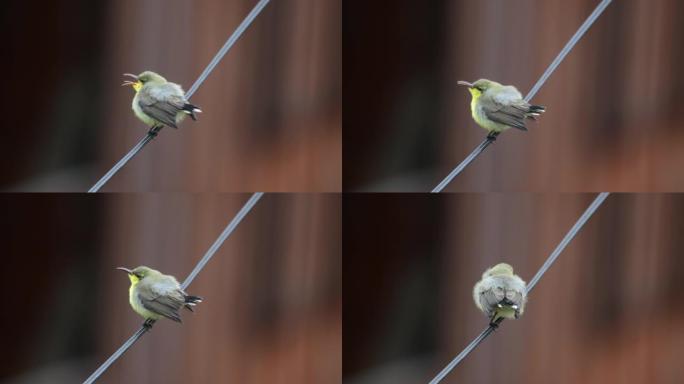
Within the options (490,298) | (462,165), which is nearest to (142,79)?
(462,165)

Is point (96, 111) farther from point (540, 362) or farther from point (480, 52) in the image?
point (540, 362)

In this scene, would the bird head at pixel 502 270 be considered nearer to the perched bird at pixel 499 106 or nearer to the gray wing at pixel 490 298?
the gray wing at pixel 490 298

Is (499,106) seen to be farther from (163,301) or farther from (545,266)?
(163,301)

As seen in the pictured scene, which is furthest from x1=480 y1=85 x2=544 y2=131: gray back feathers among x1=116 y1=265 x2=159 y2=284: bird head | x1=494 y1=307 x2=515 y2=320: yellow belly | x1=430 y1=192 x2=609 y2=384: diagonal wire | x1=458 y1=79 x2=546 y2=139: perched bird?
x1=116 y1=265 x2=159 y2=284: bird head

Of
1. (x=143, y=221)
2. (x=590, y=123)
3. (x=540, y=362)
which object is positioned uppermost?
(x=590, y=123)

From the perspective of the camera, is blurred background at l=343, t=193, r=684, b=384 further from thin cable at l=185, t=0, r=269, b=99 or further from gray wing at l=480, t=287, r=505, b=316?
thin cable at l=185, t=0, r=269, b=99

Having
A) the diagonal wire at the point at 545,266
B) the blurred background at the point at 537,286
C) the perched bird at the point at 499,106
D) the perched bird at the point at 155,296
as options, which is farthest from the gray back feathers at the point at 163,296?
the perched bird at the point at 499,106

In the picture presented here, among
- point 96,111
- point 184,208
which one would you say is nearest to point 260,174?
point 184,208
